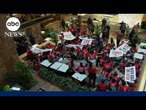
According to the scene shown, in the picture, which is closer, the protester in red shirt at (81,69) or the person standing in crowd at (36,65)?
the person standing in crowd at (36,65)

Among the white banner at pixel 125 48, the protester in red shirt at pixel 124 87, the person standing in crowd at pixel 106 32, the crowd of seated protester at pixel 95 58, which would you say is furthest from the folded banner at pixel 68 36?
the protester in red shirt at pixel 124 87

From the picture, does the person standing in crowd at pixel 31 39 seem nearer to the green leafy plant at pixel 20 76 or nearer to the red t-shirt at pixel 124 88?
Result: the green leafy plant at pixel 20 76

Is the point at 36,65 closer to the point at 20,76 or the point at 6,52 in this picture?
the point at 20,76

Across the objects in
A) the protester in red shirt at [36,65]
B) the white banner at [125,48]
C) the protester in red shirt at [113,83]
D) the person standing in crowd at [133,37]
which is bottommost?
the protester in red shirt at [113,83]

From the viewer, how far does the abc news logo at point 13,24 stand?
12.7 feet

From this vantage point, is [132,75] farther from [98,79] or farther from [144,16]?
[144,16]

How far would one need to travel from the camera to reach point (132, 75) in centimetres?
448

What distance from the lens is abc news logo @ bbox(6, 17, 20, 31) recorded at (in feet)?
12.7

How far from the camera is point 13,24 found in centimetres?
394

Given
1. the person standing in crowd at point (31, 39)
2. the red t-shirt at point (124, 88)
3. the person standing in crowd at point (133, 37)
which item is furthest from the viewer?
the person standing in crowd at point (133, 37)

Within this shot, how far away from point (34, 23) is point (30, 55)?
1.59ft

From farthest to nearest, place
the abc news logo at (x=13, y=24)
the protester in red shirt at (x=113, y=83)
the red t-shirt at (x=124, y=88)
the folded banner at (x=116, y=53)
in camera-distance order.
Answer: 1. the folded banner at (x=116, y=53)
2. the protester in red shirt at (x=113, y=83)
3. the red t-shirt at (x=124, y=88)
4. the abc news logo at (x=13, y=24)

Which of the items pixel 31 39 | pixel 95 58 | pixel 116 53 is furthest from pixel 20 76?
pixel 116 53
